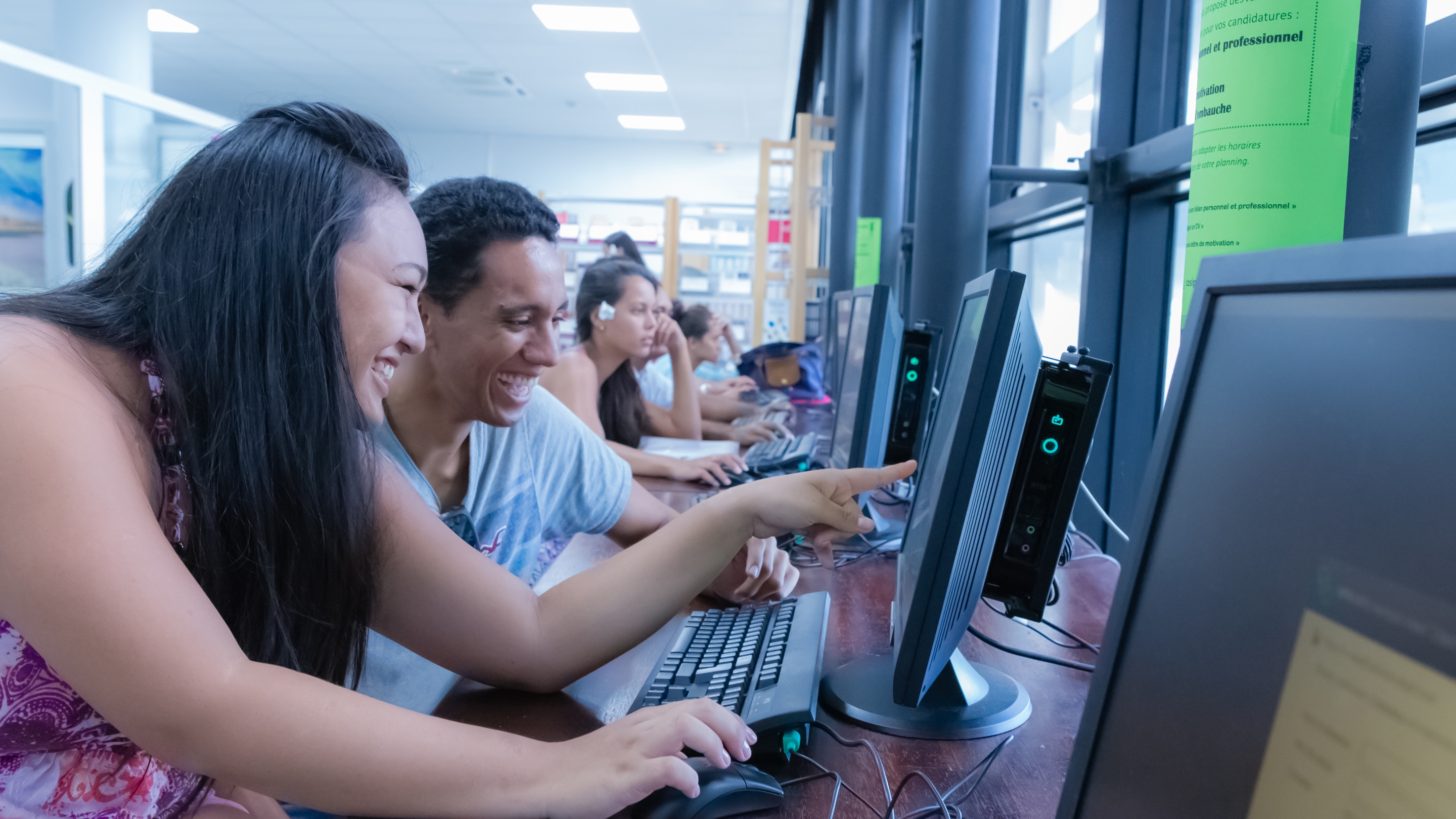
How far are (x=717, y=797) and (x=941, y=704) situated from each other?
0.90ft

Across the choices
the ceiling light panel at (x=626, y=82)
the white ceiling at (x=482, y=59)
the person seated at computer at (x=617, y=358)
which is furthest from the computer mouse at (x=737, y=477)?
the ceiling light panel at (x=626, y=82)

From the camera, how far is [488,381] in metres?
1.33

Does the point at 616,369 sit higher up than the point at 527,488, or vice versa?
the point at 616,369

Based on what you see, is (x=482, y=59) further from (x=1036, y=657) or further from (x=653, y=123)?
(x=1036, y=657)

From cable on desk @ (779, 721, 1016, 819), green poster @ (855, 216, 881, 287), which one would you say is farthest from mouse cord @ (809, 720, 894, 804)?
green poster @ (855, 216, 881, 287)

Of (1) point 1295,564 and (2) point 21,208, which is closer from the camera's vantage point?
(1) point 1295,564

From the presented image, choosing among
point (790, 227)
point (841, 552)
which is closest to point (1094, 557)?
point (841, 552)

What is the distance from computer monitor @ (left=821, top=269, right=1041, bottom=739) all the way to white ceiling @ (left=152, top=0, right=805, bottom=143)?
4.69 metres

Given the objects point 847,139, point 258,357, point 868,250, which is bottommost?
point 258,357

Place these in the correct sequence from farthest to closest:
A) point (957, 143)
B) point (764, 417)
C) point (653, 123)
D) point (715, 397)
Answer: point (653, 123), point (715, 397), point (764, 417), point (957, 143)

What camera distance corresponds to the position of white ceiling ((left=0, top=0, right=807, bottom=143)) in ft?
20.8

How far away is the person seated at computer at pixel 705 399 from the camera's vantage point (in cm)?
291

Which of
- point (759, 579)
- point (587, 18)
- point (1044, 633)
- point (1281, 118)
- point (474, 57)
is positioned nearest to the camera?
point (1281, 118)

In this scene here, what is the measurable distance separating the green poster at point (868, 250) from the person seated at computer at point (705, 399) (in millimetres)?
660
